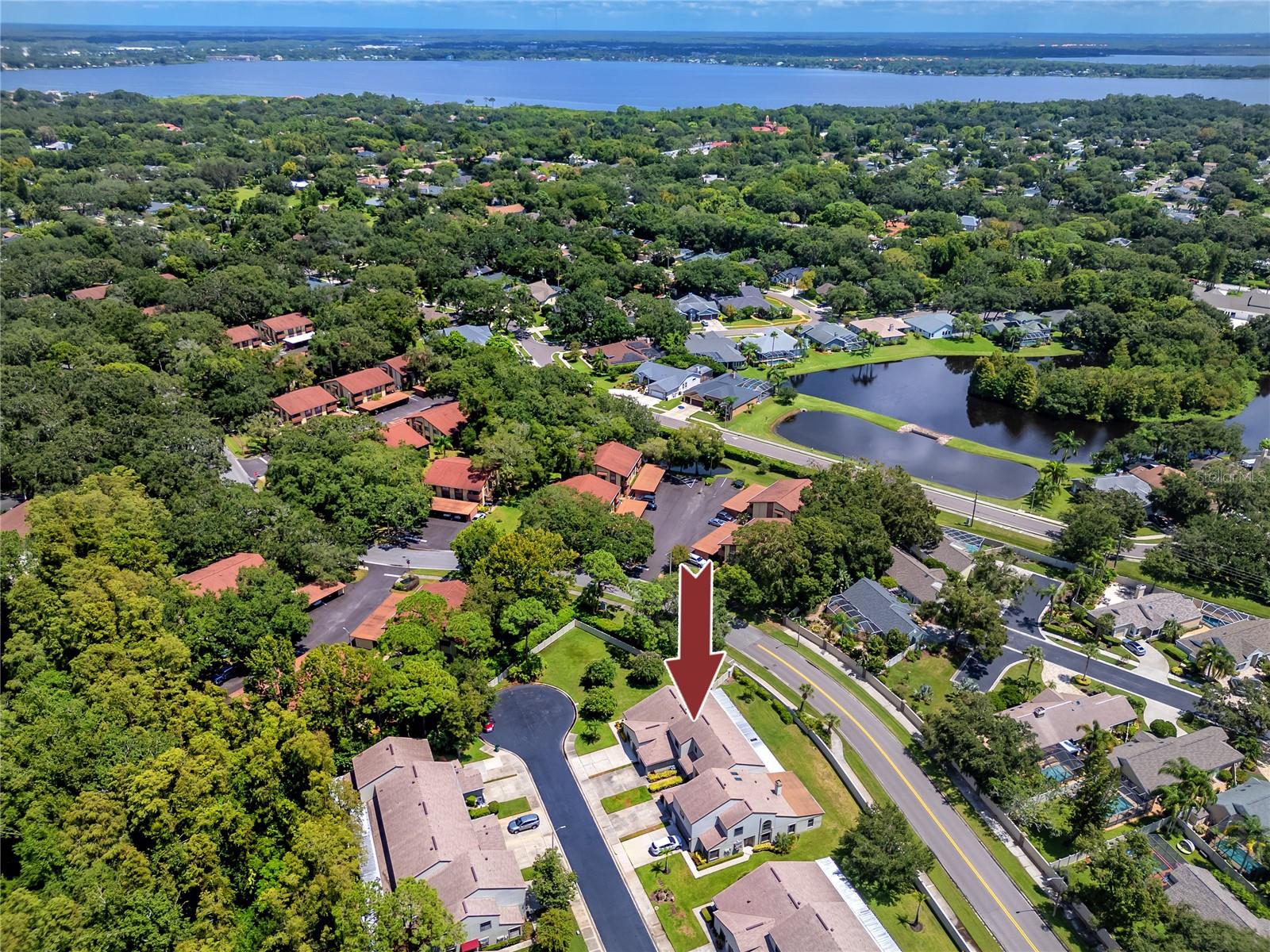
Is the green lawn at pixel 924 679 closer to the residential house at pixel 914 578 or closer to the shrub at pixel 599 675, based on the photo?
the residential house at pixel 914 578

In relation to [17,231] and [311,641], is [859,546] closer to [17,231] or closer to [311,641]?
[311,641]

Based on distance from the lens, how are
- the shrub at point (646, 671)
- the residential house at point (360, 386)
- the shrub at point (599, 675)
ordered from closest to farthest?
1. the shrub at point (599, 675)
2. the shrub at point (646, 671)
3. the residential house at point (360, 386)

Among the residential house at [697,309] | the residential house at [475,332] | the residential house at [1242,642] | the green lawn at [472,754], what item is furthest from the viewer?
the residential house at [697,309]

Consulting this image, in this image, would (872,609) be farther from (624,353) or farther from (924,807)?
(624,353)

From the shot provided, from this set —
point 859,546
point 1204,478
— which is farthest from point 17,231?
point 1204,478

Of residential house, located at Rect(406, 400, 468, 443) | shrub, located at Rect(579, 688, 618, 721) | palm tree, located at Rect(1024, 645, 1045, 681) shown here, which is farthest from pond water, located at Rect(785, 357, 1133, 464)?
shrub, located at Rect(579, 688, 618, 721)

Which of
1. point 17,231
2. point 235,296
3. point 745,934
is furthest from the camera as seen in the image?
point 17,231

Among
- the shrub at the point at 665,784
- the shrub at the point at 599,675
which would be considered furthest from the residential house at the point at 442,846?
the shrub at the point at 599,675
